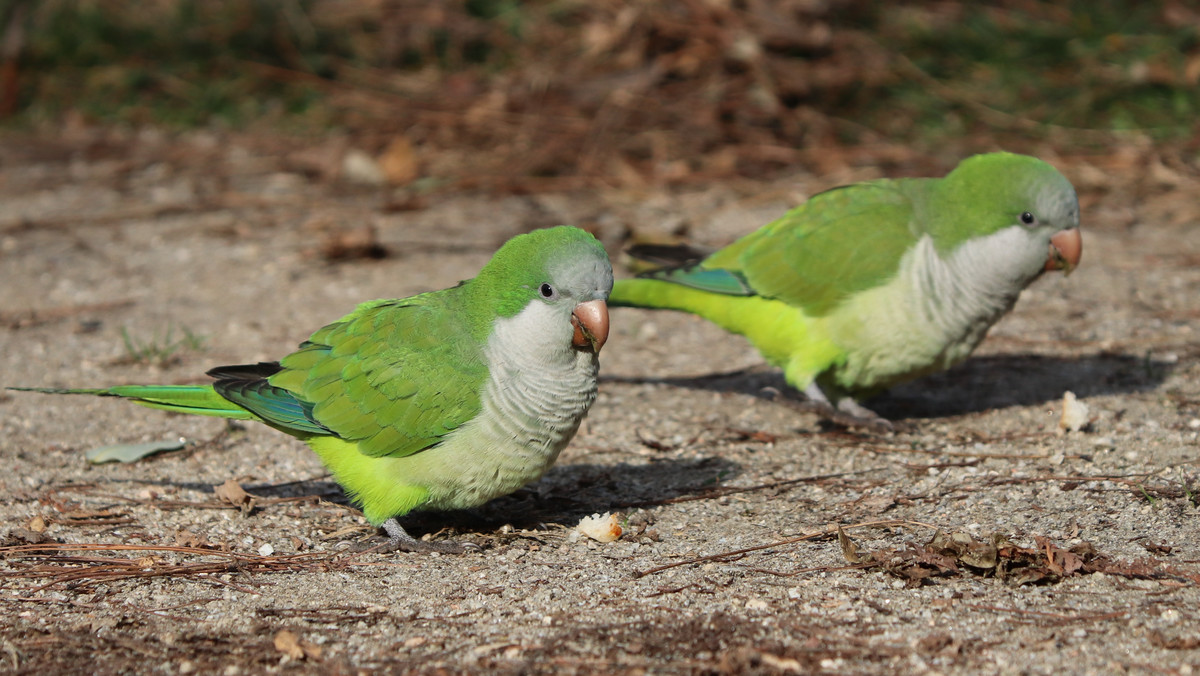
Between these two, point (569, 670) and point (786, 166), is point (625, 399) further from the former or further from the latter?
point (786, 166)

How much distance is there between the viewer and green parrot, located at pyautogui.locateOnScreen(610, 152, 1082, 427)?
170 inches

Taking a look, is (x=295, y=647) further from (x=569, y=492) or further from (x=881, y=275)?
(x=881, y=275)

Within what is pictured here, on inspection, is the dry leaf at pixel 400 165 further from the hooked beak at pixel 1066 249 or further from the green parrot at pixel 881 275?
the hooked beak at pixel 1066 249

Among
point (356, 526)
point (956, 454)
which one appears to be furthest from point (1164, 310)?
point (356, 526)

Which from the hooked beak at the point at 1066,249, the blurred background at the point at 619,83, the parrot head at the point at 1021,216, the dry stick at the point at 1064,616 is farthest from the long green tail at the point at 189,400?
the blurred background at the point at 619,83

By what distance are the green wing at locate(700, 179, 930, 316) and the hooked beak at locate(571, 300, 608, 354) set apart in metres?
1.54

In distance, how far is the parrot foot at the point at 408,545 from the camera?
3.53 metres

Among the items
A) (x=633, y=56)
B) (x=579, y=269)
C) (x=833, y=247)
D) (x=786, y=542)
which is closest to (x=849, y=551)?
(x=786, y=542)

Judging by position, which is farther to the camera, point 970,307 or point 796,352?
point 796,352

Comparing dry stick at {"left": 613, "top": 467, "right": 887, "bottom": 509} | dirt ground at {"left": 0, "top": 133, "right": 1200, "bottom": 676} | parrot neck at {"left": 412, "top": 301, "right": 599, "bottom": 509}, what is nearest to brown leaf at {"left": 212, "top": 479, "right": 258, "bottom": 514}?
dirt ground at {"left": 0, "top": 133, "right": 1200, "bottom": 676}

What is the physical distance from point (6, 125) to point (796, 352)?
294 inches

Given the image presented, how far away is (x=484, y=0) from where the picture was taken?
986 cm

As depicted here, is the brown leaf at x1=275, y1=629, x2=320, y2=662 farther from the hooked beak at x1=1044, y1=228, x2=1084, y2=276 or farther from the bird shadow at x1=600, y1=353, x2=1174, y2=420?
the hooked beak at x1=1044, y1=228, x2=1084, y2=276

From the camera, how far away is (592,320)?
3346 millimetres
